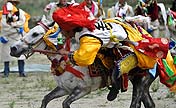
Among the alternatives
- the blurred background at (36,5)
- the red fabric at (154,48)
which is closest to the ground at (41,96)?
the red fabric at (154,48)

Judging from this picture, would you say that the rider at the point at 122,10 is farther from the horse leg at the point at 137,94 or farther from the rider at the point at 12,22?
the horse leg at the point at 137,94

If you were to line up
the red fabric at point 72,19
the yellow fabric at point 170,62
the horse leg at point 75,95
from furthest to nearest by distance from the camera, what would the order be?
1. the yellow fabric at point 170,62
2. the horse leg at point 75,95
3. the red fabric at point 72,19

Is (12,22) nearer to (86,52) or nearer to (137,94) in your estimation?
(137,94)

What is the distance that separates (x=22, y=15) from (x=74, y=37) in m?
7.11

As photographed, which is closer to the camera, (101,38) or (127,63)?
(101,38)

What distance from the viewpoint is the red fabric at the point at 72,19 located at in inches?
359

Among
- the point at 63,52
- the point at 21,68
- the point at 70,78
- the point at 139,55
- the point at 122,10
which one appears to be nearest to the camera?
the point at 63,52

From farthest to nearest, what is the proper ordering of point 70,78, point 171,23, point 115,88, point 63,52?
point 171,23 < point 115,88 < point 70,78 < point 63,52

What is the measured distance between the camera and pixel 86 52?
882cm

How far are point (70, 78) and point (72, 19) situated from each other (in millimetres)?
987

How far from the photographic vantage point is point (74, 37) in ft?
30.8

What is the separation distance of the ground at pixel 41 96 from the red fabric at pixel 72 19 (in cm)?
292

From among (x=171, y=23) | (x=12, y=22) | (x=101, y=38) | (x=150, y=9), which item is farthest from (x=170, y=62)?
(x=12, y=22)

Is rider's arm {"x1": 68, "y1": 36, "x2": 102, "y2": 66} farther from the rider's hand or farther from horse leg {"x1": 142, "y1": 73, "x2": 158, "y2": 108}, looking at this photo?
horse leg {"x1": 142, "y1": 73, "x2": 158, "y2": 108}
